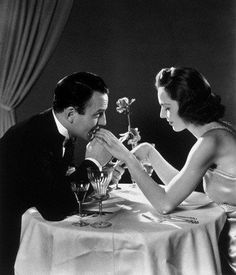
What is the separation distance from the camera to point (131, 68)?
177 inches

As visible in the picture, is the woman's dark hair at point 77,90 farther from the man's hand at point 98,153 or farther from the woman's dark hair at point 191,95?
the woman's dark hair at point 191,95

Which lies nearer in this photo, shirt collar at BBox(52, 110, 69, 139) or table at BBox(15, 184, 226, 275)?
table at BBox(15, 184, 226, 275)

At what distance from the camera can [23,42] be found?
4.37m

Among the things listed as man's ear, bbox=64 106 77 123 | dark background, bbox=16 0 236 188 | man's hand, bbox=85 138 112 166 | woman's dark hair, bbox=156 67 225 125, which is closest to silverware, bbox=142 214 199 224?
man's hand, bbox=85 138 112 166

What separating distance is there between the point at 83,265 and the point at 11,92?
3066mm

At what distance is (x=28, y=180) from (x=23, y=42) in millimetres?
2740

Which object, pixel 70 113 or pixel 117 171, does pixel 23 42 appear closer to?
pixel 70 113

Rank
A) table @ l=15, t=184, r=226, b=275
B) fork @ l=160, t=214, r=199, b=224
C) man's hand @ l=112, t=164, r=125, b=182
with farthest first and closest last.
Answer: man's hand @ l=112, t=164, r=125, b=182, fork @ l=160, t=214, r=199, b=224, table @ l=15, t=184, r=226, b=275

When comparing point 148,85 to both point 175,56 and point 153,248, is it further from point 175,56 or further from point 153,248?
point 153,248

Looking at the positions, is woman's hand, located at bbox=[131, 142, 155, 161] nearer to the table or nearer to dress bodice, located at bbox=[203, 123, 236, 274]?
dress bodice, located at bbox=[203, 123, 236, 274]

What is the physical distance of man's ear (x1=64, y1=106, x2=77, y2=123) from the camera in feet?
7.74

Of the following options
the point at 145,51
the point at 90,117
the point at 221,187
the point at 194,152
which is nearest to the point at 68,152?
the point at 90,117

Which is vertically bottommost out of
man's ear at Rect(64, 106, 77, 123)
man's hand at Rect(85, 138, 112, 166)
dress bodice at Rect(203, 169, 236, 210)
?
Answer: dress bodice at Rect(203, 169, 236, 210)

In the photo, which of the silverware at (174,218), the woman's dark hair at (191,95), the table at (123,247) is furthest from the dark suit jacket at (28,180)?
the woman's dark hair at (191,95)
